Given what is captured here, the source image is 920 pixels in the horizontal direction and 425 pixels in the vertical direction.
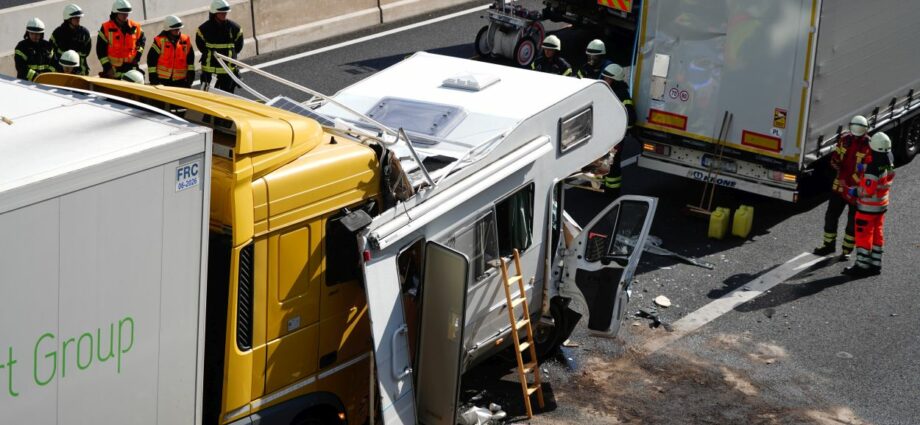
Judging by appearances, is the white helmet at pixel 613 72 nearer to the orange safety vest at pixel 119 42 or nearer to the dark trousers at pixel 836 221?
the dark trousers at pixel 836 221

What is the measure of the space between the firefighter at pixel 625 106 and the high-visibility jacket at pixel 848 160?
7.19 ft

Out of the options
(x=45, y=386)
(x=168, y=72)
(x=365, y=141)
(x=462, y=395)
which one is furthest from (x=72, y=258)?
(x=168, y=72)

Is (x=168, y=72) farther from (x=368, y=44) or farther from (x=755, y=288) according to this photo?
(x=755, y=288)

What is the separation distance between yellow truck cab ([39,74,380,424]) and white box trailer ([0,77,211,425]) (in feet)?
1.20

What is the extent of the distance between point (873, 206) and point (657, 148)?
2.45m

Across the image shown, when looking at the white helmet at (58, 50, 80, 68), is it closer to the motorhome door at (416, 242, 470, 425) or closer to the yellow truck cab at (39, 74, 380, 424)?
the yellow truck cab at (39, 74, 380, 424)

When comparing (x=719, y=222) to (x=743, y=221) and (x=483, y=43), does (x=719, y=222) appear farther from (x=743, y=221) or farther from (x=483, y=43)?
(x=483, y=43)

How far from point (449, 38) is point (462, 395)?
34.2ft

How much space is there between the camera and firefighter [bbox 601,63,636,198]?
12852 millimetres

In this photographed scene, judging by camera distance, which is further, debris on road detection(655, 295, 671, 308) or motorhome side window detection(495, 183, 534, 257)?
debris on road detection(655, 295, 671, 308)

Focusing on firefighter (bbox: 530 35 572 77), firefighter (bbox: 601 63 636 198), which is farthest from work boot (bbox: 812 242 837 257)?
firefighter (bbox: 530 35 572 77)

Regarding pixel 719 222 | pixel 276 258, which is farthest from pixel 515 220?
pixel 719 222

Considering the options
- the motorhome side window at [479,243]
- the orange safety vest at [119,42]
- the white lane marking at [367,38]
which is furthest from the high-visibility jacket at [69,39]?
the motorhome side window at [479,243]

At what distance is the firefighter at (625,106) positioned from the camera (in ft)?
42.2
